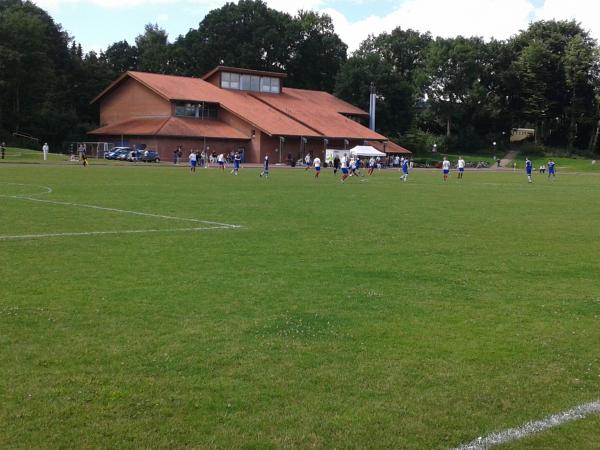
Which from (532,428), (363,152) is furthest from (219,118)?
(532,428)

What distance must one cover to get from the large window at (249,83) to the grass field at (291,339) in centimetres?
7280

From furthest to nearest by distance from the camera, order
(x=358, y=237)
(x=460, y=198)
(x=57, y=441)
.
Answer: (x=460, y=198), (x=358, y=237), (x=57, y=441)

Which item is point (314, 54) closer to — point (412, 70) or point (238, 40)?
point (238, 40)

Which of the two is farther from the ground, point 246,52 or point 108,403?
point 246,52

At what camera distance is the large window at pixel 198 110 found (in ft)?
250

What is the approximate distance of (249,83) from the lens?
287 ft

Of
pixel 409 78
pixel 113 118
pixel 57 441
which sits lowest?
pixel 57 441

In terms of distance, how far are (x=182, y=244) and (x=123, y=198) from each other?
36.4ft

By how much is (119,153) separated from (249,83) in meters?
26.0

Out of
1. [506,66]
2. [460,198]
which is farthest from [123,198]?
[506,66]

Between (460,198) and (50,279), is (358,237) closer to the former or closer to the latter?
(50,279)

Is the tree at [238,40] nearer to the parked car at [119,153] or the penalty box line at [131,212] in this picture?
the parked car at [119,153]

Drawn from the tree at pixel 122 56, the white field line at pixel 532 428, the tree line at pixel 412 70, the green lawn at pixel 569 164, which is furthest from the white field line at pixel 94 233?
the tree at pixel 122 56

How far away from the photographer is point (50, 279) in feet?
31.4
